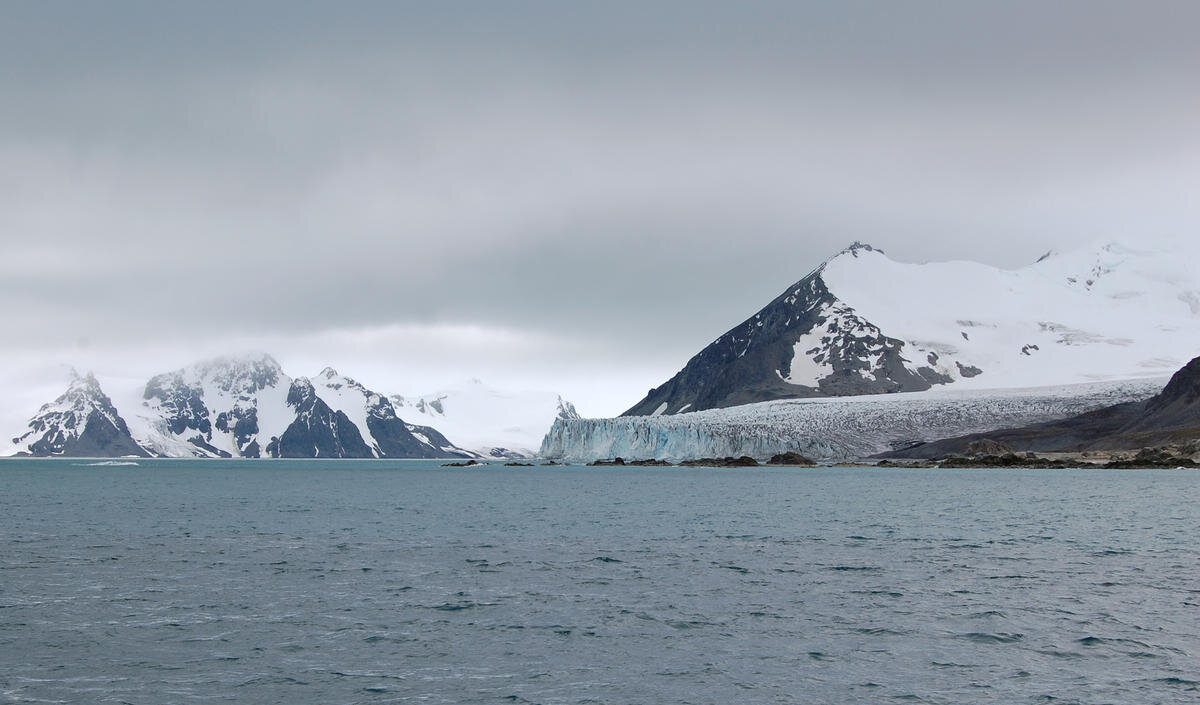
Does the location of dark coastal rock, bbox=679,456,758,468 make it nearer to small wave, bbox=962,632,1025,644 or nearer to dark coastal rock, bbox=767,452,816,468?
dark coastal rock, bbox=767,452,816,468

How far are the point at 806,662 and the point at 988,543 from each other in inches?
969


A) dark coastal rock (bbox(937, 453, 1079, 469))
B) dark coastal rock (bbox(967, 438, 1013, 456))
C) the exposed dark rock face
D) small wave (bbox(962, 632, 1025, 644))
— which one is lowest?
small wave (bbox(962, 632, 1025, 644))

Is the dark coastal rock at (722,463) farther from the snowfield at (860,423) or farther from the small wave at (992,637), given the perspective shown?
the small wave at (992,637)

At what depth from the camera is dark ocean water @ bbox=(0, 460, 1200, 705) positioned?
19531 mm

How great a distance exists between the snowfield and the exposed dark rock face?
3.21 m

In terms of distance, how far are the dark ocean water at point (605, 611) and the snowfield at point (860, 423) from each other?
378ft

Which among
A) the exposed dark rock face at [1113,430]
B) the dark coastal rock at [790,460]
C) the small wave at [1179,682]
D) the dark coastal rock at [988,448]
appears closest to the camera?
the small wave at [1179,682]

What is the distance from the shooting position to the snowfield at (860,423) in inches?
6658

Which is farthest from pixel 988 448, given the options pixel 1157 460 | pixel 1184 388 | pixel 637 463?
pixel 637 463

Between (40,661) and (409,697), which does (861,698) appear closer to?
(409,697)

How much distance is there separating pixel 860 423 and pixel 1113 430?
1525 inches

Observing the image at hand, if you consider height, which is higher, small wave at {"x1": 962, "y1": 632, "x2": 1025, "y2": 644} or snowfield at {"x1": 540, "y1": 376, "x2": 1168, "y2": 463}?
snowfield at {"x1": 540, "y1": 376, "x2": 1168, "y2": 463}

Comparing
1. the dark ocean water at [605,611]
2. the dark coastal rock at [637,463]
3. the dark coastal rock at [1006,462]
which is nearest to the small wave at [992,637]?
the dark ocean water at [605,611]

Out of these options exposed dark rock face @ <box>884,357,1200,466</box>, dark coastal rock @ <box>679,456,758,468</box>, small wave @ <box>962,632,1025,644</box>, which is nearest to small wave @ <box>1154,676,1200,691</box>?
small wave @ <box>962,632,1025,644</box>
